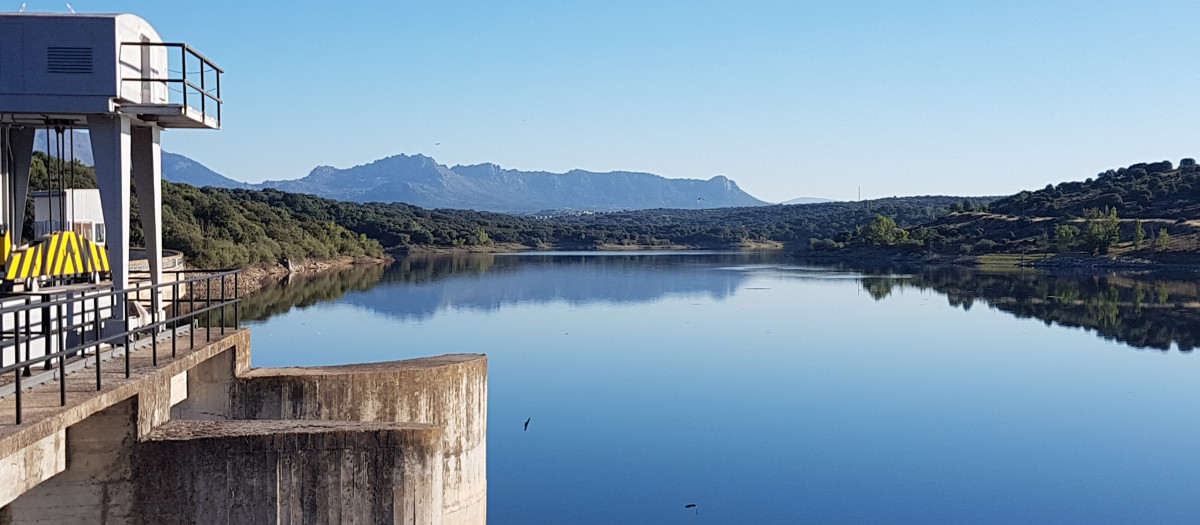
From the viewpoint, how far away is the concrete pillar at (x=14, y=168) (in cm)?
1109

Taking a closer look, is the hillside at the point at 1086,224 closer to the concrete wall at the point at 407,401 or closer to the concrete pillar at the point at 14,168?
the concrete wall at the point at 407,401

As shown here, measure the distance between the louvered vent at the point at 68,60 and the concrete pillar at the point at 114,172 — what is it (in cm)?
48

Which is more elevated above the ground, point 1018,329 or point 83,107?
point 83,107

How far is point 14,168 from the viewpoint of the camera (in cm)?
1134

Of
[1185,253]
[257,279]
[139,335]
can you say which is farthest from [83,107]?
[1185,253]

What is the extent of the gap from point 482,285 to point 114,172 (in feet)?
161

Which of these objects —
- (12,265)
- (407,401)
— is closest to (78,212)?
(12,265)

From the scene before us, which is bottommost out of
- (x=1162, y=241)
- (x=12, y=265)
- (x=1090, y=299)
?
(x=1090, y=299)

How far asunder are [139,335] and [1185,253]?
264 ft

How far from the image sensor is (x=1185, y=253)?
74.3 m

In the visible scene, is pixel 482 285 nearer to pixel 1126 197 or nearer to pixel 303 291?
pixel 303 291

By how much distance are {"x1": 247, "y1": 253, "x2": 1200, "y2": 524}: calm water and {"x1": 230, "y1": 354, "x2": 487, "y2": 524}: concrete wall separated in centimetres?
454

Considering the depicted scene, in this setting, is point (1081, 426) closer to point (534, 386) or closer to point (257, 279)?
point (534, 386)

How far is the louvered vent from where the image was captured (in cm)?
927
